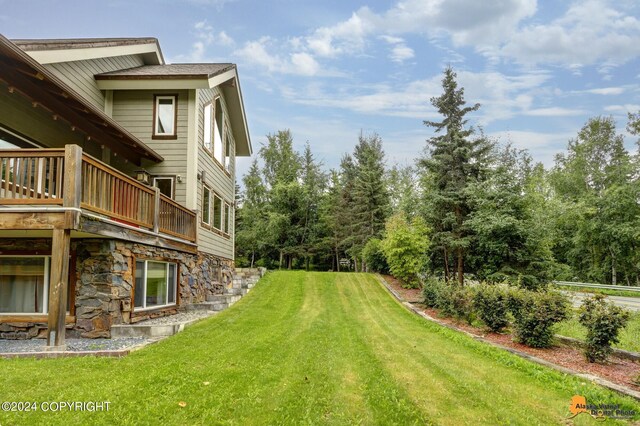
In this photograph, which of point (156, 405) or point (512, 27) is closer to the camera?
point (156, 405)

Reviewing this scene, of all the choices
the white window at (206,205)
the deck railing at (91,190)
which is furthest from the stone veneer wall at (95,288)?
the white window at (206,205)

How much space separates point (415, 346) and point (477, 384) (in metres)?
2.46

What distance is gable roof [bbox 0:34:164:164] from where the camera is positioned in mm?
6547

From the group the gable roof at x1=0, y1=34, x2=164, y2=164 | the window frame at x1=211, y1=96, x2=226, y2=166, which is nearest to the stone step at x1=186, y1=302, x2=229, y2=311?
the gable roof at x1=0, y1=34, x2=164, y2=164

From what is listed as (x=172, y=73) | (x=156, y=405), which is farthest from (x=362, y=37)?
(x=156, y=405)

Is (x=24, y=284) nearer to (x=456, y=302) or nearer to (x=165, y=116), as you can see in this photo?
(x=165, y=116)

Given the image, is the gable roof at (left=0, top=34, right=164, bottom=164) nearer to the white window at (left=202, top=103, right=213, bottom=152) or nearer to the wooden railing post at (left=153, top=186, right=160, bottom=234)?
Answer: the wooden railing post at (left=153, top=186, right=160, bottom=234)

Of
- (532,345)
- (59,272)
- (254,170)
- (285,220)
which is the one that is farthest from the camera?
(254,170)

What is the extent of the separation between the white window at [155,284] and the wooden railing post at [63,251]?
110 inches

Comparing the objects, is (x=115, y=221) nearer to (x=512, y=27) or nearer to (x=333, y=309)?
(x=333, y=309)

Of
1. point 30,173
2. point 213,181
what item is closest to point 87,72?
point 213,181

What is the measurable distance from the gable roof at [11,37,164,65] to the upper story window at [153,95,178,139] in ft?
6.06

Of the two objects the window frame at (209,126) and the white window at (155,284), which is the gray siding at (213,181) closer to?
the window frame at (209,126)

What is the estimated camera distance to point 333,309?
41.1 feet
